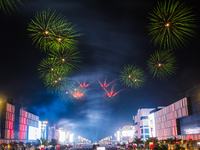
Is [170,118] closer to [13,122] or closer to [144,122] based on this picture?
[144,122]

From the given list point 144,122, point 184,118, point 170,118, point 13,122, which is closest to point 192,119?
point 184,118

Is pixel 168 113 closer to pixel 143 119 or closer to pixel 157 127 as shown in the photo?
pixel 157 127

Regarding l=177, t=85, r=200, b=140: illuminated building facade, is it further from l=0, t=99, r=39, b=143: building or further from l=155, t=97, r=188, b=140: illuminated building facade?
l=0, t=99, r=39, b=143: building

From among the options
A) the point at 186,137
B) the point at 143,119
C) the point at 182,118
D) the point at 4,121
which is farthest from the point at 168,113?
the point at 4,121

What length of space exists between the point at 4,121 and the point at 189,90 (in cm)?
5735

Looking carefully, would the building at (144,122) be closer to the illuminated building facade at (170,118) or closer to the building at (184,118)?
the illuminated building facade at (170,118)

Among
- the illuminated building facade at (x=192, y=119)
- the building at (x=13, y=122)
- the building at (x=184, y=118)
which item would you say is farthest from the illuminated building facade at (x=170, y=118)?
the building at (x=13, y=122)

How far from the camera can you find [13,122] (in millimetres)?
74500

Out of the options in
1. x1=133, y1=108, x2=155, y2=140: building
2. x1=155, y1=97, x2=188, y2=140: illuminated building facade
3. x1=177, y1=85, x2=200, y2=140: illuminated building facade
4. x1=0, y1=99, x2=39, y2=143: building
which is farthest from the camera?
x1=133, y1=108, x2=155, y2=140: building

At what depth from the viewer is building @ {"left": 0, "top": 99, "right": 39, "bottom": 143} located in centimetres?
6661

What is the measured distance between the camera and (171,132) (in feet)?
312

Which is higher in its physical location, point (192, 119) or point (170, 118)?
point (170, 118)

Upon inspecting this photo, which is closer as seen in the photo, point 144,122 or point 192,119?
point 192,119

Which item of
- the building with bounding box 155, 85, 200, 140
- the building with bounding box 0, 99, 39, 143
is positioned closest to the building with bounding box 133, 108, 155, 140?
the building with bounding box 155, 85, 200, 140
